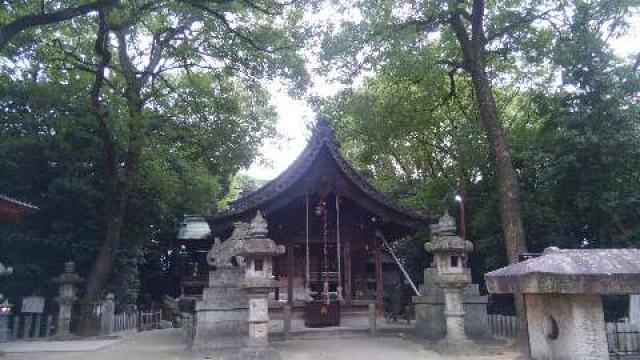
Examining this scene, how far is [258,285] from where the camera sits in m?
12.2

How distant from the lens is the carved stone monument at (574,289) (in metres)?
6.66

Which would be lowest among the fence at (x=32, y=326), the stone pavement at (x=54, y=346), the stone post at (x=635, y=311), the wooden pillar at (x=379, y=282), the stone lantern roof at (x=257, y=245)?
the stone pavement at (x=54, y=346)

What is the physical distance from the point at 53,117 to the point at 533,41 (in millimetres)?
17860

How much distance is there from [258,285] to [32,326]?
11786 mm

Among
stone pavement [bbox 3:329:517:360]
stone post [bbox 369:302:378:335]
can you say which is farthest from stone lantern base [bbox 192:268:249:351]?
stone post [bbox 369:302:378:335]

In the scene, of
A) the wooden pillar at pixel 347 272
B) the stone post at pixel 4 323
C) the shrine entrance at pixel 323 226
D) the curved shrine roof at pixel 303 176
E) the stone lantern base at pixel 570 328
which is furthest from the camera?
the wooden pillar at pixel 347 272

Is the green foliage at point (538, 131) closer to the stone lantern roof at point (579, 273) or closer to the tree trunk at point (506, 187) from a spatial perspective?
the tree trunk at point (506, 187)

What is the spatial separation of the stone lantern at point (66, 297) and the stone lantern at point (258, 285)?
9.55 meters

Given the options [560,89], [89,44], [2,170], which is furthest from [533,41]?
[2,170]

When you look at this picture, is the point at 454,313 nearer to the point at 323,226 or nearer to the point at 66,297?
the point at 323,226

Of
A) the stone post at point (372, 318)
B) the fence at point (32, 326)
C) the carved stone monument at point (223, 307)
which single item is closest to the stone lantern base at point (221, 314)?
the carved stone monument at point (223, 307)

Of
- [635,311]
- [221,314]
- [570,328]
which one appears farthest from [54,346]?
[635,311]

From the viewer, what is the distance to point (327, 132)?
652 inches

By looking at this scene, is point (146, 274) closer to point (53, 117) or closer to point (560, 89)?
point (53, 117)
